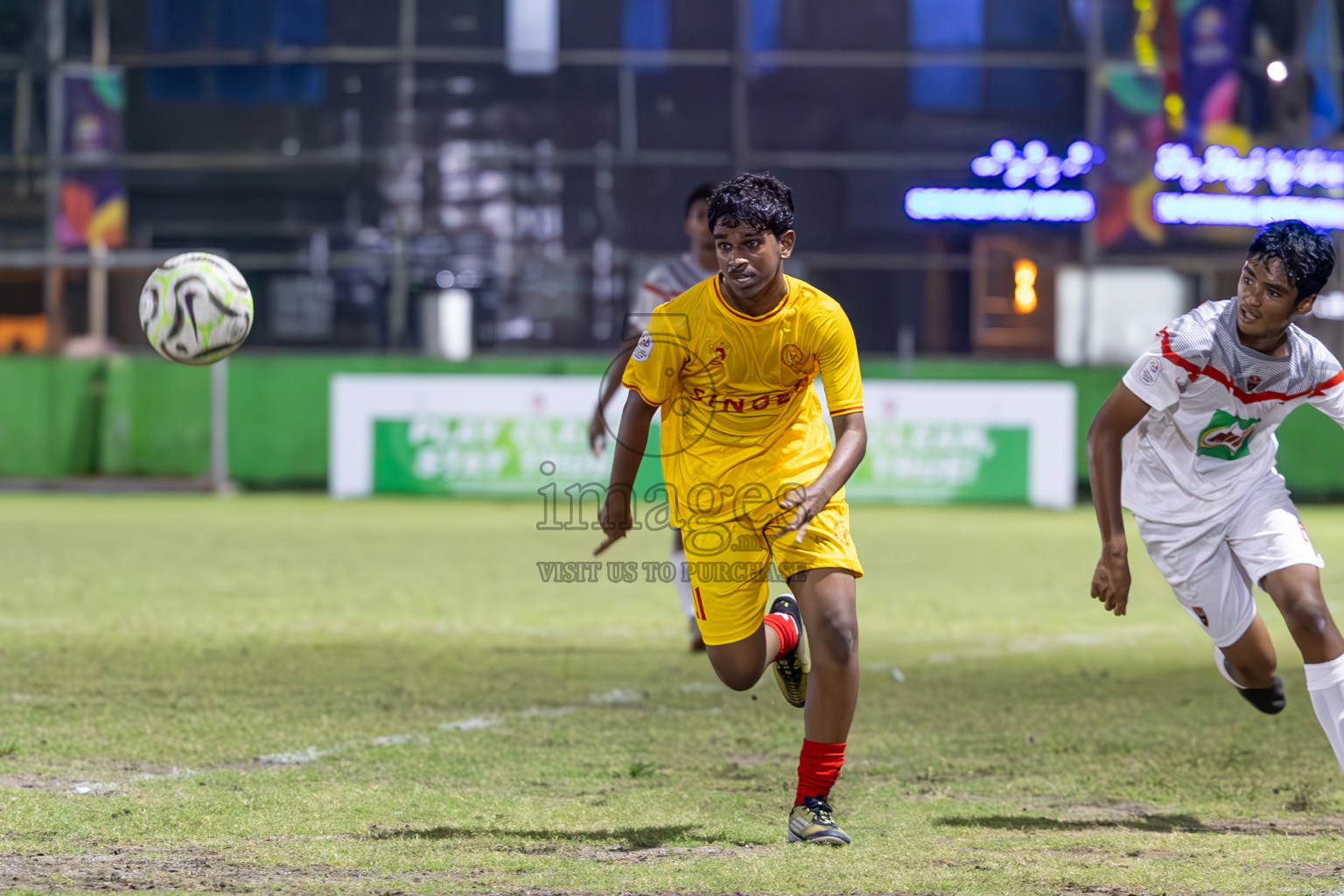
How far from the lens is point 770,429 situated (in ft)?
18.0

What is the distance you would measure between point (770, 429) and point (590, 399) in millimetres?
13522

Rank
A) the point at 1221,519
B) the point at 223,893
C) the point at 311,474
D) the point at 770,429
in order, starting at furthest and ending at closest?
the point at 311,474 < the point at 1221,519 < the point at 770,429 < the point at 223,893

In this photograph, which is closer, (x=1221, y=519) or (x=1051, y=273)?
(x=1221, y=519)

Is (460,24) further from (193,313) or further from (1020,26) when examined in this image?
(193,313)

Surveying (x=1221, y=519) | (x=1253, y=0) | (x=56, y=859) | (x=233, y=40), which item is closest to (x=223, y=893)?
(x=56, y=859)

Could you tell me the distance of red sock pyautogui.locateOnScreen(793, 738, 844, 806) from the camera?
5.18m

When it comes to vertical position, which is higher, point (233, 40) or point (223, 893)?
point (233, 40)

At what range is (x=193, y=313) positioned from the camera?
21.5 ft

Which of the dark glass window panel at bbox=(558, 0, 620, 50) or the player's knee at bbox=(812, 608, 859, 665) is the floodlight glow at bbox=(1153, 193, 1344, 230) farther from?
the player's knee at bbox=(812, 608, 859, 665)

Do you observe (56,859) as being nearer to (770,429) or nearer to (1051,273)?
(770,429)

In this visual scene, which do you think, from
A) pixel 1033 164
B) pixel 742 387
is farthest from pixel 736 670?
pixel 1033 164

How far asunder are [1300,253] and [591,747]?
3.39m

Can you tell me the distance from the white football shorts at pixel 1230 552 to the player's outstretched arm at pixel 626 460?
208 centimetres

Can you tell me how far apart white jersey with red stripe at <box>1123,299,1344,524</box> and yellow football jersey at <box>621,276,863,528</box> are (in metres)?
1.13
